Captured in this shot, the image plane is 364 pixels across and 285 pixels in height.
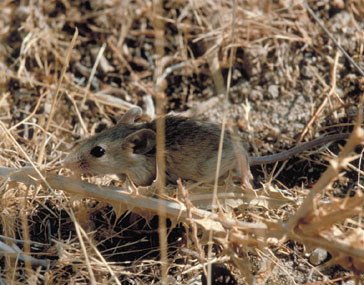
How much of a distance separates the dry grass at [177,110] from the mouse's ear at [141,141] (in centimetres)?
38

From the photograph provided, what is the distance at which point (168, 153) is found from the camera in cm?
413

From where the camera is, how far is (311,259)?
3893 millimetres

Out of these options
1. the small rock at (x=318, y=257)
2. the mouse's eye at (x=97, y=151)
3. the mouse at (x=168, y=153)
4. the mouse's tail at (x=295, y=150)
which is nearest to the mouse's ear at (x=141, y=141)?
the mouse at (x=168, y=153)

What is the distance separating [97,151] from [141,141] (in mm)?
379

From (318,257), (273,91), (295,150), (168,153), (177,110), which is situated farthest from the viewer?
(177,110)

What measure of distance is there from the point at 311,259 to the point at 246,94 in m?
2.10

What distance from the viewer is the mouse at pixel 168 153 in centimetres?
410

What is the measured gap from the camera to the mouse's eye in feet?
13.6

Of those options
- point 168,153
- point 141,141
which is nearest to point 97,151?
point 141,141

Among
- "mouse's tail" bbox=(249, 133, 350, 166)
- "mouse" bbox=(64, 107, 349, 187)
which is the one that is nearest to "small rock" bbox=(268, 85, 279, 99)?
"mouse's tail" bbox=(249, 133, 350, 166)

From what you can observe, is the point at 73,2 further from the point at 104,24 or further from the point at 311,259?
the point at 311,259

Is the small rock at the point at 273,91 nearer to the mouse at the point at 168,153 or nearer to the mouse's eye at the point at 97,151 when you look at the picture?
the mouse at the point at 168,153

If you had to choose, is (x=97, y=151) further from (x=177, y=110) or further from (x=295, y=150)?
(x=295, y=150)

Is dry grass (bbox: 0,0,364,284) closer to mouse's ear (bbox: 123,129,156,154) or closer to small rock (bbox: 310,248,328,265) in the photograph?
small rock (bbox: 310,248,328,265)
